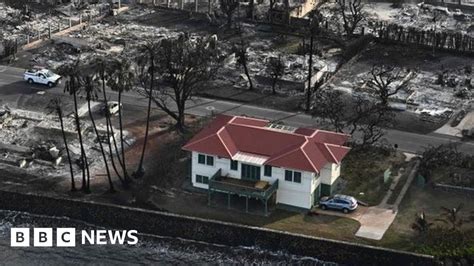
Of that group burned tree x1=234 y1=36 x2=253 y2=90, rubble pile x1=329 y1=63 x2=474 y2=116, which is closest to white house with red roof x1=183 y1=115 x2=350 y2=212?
rubble pile x1=329 y1=63 x2=474 y2=116

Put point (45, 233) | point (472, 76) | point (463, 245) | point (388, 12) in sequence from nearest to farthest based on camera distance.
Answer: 1. point (463, 245)
2. point (45, 233)
3. point (472, 76)
4. point (388, 12)

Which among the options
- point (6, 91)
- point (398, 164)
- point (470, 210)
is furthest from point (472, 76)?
point (6, 91)

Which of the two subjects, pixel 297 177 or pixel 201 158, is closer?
pixel 297 177

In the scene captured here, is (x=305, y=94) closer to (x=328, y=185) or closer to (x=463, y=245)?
(x=328, y=185)

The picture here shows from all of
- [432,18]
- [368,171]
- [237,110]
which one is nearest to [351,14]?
[432,18]

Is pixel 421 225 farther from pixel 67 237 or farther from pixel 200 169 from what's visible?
pixel 67 237
